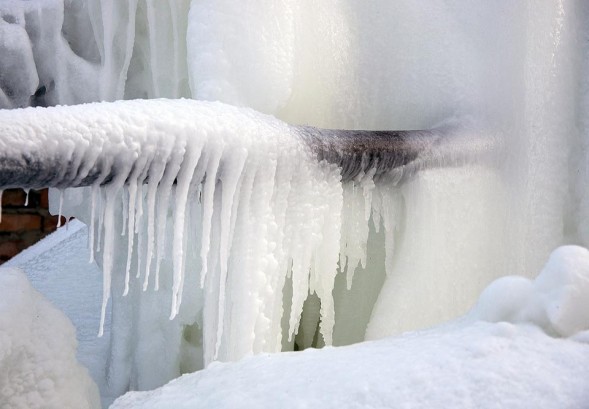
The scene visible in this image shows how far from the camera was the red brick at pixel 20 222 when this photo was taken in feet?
7.95

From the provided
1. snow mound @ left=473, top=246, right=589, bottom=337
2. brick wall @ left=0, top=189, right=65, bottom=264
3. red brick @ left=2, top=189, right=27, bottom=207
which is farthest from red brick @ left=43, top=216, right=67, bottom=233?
snow mound @ left=473, top=246, right=589, bottom=337

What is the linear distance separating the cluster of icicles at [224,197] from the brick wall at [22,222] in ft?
5.36

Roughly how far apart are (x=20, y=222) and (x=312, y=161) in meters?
1.80

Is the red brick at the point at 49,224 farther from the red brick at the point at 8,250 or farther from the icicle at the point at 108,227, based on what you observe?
the icicle at the point at 108,227

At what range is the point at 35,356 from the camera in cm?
86

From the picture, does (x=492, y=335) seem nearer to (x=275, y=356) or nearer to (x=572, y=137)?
(x=275, y=356)

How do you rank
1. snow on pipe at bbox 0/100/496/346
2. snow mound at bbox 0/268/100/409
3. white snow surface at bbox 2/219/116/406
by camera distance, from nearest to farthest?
snow on pipe at bbox 0/100/496/346 < snow mound at bbox 0/268/100/409 < white snow surface at bbox 2/219/116/406

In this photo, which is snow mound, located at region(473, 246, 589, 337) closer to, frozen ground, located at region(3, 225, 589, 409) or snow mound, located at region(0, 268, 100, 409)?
frozen ground, located at region(3, 225, 589, 409)

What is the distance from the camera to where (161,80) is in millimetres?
1217

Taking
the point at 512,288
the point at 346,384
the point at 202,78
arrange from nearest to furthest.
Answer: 1. the point at 346,384
2. the point at 512,288
3. the point at 202,78

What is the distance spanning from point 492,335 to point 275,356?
0.24 m

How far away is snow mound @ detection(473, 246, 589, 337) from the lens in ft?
2.27

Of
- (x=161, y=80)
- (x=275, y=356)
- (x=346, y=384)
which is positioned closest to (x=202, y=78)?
(x=161, y=80)

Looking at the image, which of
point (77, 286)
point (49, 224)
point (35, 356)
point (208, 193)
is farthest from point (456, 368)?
point (49, 224)
